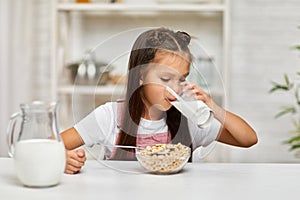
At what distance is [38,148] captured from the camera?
1052mm

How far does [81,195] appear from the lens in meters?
1.04

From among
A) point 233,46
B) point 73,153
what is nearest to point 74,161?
point 73,153

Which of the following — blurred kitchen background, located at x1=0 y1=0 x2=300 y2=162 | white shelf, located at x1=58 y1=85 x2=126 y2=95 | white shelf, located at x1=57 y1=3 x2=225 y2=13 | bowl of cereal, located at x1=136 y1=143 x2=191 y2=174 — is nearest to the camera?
bowl of cereal, located at x1=136 y1=143 x2=191 y2=174

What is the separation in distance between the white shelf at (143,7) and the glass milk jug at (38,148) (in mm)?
2390

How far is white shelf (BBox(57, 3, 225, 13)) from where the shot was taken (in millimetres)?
3420

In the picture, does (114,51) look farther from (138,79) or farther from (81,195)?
(81,195)

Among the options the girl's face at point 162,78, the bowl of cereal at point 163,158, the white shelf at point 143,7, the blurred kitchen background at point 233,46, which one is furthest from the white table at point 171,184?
the blurred kitchen background at point 233,46

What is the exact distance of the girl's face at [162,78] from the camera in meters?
1.25

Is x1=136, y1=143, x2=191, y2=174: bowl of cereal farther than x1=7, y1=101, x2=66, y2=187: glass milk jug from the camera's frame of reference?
Yes

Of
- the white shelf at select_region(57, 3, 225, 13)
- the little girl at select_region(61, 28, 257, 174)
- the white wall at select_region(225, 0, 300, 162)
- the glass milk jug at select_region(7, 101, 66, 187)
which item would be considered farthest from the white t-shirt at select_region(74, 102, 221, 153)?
the white wall at select_region(225, 0, 300, 162)

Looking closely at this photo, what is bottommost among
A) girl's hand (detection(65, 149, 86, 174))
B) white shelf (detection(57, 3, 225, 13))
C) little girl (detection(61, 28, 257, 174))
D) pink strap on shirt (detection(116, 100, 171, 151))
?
girl's hand (detection(65, 149, 86, 174))

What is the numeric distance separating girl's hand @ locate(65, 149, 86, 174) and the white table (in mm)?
20

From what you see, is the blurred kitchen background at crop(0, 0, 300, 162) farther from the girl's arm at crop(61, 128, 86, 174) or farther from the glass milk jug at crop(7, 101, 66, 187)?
the glass milk jug at crop(7, 101, 66, 187)

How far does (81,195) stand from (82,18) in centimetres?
281
